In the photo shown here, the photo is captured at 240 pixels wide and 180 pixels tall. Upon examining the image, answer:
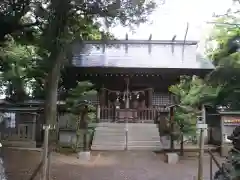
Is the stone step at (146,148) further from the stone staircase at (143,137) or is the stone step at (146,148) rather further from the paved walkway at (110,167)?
the paved walkway at (110,167)

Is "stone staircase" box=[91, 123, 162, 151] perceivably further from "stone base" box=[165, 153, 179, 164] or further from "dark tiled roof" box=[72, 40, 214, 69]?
"dark tiled roof" box=[72, 40, 214, 69]

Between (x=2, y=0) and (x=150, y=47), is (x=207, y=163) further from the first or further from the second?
(x=150, y=47)

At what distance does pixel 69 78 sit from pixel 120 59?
149 inches

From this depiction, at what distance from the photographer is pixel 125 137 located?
16750 mm

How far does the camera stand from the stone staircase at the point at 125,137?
15.8m

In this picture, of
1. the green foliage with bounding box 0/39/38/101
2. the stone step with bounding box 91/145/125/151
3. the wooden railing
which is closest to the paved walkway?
the stone step with bounding box 91/145/125/151

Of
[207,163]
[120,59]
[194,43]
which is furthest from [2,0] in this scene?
[194,43]

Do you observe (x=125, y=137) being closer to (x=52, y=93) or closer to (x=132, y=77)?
(x=52, y=93)

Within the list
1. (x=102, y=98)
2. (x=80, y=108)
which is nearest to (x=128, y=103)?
(x=102, y=98)

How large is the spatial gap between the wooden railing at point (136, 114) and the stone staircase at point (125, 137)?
1.17 m

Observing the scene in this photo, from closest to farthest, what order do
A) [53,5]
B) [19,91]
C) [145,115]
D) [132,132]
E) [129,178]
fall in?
[129,178]
[53,5]
[132,132]
[19,91]
[145,115]

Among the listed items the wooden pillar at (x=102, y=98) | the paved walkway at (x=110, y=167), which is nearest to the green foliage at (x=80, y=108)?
the paved walkway at (x=110, y=167)

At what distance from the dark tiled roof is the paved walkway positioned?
306 inches

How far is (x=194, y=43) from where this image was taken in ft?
85.4
